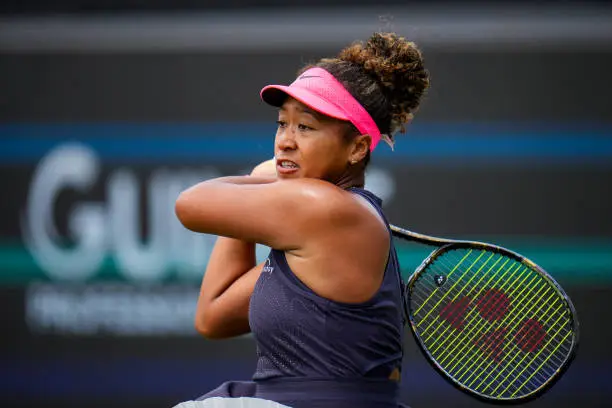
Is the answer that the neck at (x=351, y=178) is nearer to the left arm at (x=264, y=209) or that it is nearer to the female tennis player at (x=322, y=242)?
the female tennis player at (x=322, y=242)

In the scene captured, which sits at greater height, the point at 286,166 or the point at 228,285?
the point at 286,166

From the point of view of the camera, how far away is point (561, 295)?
9.40 ft

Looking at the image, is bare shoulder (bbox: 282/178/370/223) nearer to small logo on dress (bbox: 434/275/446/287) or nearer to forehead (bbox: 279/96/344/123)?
forehead (bbox: 279/96/344/123)

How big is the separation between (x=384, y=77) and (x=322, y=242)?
0.48 meters

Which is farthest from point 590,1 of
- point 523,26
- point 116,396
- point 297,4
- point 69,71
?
point 116,396

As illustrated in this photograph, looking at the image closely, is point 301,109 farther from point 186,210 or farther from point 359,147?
point 186,210

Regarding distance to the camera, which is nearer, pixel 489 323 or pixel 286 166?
pixel 286 166

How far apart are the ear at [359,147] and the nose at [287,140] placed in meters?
0.15

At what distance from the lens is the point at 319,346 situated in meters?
2.40

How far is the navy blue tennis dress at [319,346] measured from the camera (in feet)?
7.84

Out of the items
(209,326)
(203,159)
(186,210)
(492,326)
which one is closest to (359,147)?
(186,210)

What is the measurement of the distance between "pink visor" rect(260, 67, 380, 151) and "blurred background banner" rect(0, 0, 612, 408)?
101 inches

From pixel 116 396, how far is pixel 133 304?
0.48m

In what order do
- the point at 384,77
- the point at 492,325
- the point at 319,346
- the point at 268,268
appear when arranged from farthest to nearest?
1. the point at 492,325
2. the point at 384,77
3. the point at 268,268
4. the point at 319,346
